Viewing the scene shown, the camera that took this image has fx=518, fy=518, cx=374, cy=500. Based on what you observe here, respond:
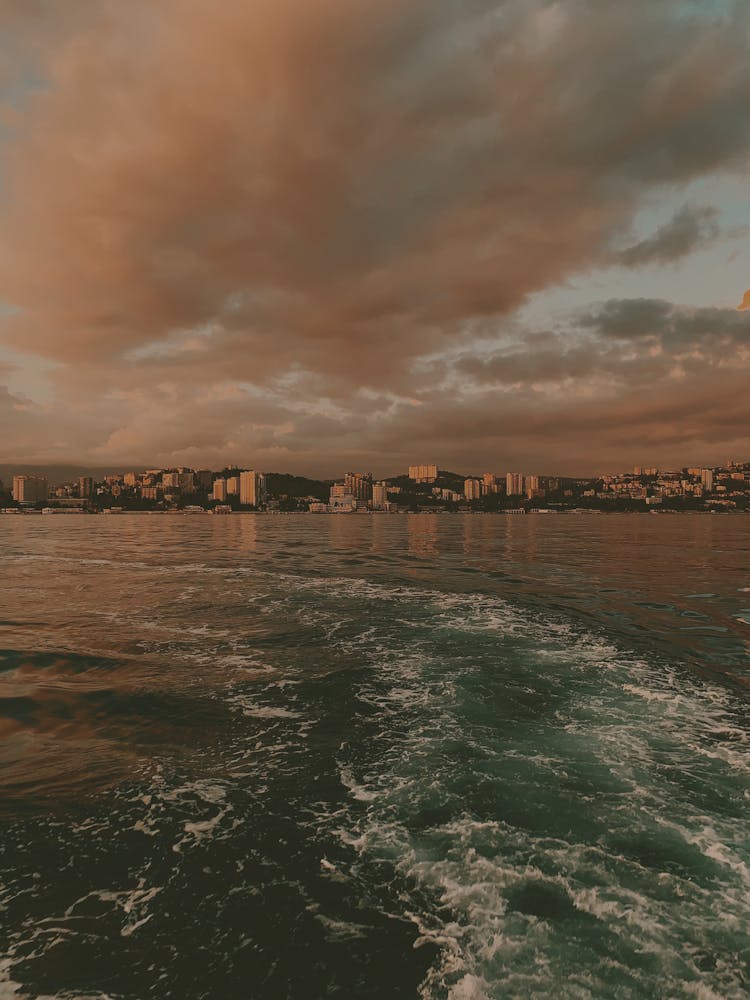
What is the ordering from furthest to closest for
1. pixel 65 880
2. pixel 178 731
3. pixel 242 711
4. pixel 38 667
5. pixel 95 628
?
pixel 95 628, pixel 38 667, pixel 242 711, pixel 178 731, pixel 65 880

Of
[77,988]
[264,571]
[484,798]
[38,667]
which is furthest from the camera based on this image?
[264,571]

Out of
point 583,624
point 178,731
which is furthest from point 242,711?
point 583,624

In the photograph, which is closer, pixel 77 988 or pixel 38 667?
pixel 77 988

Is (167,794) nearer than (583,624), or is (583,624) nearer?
(167,794)

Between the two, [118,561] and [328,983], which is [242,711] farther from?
[118,561]

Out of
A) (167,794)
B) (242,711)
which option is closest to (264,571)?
(242,711)

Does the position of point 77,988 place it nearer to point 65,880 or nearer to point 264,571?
point 65,880
